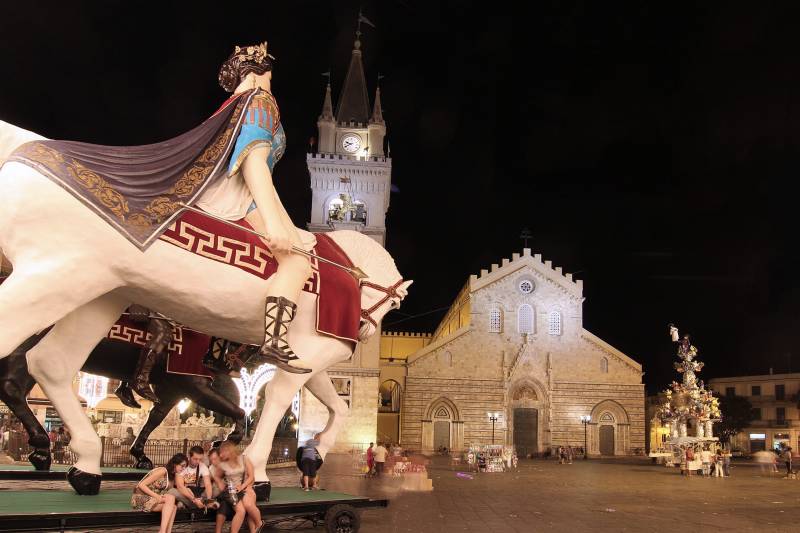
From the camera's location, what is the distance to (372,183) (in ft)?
135

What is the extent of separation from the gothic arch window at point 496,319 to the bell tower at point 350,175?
8.25 meters

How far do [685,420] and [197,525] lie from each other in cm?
2664

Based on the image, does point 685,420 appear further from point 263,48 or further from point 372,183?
point 263,48

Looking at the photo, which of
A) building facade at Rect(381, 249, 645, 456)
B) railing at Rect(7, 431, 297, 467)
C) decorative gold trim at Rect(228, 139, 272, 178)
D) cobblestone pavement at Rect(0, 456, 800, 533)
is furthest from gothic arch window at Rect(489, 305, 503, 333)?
decorative gold trim at Rect(228, 139, 272, 178)

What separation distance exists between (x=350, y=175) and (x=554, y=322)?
51.7 ft

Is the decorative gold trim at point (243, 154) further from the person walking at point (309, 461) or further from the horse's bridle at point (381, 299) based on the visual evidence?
the person walking at point (309, 461)

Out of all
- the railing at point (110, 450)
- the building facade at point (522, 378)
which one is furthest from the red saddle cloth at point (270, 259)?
the building facade at point (522, 378)

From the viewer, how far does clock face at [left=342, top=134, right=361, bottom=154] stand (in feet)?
141

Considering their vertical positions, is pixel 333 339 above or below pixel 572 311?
below

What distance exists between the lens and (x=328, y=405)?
287 inches

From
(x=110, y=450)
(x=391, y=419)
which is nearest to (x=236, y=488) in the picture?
(x=110, y=450)

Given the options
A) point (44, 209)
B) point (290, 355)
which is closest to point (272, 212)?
point (290, 355)

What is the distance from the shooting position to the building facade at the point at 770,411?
5466cm

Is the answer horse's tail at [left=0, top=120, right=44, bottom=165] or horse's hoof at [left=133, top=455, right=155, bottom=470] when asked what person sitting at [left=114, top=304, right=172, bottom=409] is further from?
horse's tail at [left=0, top=120, right=44, bottom=165]
